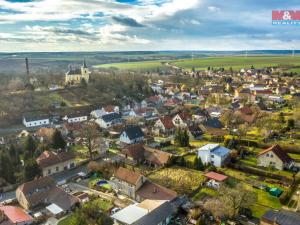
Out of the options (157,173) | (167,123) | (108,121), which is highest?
(167,123)

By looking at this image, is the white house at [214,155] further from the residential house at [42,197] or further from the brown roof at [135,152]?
the residential house at [42,197]

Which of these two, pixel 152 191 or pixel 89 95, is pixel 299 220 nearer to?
pixel 152 191

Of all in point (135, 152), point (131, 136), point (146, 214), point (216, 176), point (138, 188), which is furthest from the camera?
point (131, 136)

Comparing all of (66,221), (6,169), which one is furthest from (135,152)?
(6,169)

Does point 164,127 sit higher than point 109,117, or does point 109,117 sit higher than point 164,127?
point 109,117

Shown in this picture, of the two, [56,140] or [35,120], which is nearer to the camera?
[56,140]

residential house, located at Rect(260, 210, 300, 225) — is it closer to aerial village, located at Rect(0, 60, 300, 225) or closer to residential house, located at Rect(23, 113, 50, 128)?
aerial village, located at Rect(0, 60, 300, 225)

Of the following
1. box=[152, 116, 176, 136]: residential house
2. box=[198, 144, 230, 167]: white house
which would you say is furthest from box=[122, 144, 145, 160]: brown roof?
box=[152, 116, 176, 136]: residential house

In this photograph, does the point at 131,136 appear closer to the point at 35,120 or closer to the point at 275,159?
the point at 275,159

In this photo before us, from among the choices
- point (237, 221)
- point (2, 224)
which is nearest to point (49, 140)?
point (2, 224)
